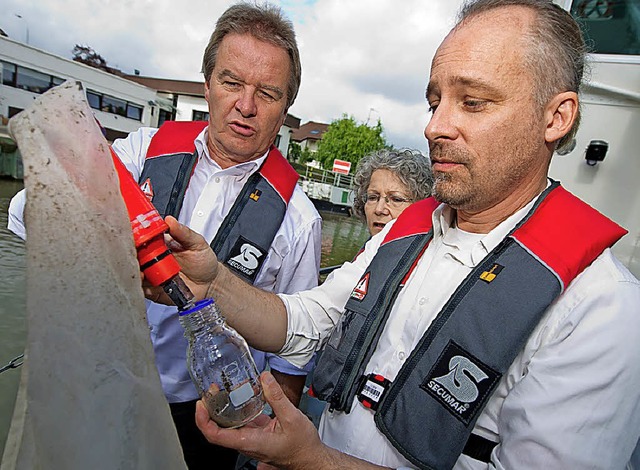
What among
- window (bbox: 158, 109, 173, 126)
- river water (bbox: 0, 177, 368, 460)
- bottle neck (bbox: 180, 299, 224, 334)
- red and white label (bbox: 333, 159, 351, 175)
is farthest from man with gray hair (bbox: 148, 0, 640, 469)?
window (bbox: 158, 109, 173, 126)

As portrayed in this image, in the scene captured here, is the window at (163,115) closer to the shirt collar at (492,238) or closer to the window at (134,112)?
the window at (134,112)

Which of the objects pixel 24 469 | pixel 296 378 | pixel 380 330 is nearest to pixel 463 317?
pixel 380 330

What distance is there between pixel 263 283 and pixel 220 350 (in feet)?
3.79

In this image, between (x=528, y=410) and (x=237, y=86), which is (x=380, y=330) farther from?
(x=237, y=86)

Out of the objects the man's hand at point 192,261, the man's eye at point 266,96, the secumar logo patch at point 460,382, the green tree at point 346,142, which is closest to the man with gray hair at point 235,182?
the man's eye at point 266,96

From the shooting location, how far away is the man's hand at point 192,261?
1410 mm

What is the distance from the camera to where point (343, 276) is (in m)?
2.01

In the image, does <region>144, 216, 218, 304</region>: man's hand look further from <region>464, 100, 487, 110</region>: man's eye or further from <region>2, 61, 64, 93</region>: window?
<region>2, 61, 64, 93</region>: window

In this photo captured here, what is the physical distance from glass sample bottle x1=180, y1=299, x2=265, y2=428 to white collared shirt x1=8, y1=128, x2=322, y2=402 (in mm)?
1080

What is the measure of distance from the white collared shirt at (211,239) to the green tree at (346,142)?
5212cm

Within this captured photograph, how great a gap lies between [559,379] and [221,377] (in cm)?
A: 96

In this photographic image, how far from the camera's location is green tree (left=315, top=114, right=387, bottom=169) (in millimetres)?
54594

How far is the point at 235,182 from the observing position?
8.14ft

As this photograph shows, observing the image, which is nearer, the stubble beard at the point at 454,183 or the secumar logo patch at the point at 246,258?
the stubble beard at the point at 454,183
